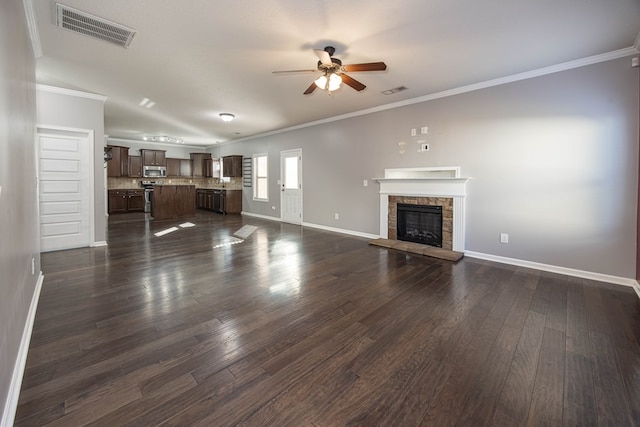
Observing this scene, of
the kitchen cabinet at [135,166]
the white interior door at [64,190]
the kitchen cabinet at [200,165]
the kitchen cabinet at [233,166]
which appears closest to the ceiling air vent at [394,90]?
the white interior door at [64,190]

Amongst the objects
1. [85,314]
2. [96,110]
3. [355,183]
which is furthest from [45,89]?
[355,183]

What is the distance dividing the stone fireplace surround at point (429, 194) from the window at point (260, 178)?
429cm

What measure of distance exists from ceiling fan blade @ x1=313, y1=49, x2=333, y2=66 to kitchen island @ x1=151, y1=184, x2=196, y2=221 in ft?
21.8

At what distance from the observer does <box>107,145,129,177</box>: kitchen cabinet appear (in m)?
9.10

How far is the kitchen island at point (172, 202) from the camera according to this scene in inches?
307

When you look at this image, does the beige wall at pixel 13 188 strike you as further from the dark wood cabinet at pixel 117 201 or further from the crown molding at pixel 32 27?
the dark wood cabinet at pixel 117 201

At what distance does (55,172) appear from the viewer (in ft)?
14.5

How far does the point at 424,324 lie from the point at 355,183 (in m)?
4.00

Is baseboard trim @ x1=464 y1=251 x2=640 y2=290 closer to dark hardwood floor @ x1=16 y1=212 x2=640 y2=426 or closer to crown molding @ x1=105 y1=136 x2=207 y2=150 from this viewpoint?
dark hardwood floor @ x1=16 y1=212 x2=640 y2=426

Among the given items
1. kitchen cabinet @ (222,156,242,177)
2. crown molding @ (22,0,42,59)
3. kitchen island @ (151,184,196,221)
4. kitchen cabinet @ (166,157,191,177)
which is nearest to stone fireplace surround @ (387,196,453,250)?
crown molding @ (22,0,42,59)

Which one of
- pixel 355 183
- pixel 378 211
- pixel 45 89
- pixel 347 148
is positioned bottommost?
pixel 378 211

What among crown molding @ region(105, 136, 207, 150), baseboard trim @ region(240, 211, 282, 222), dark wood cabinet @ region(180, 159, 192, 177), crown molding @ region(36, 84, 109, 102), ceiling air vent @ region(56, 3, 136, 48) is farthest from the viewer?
dark wood cabinet @ region(180, 159, 192, 177)

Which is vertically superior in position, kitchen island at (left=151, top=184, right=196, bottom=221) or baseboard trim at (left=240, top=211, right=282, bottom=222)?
kitchen island at (left=151, top=184, right=196, bottom=221)

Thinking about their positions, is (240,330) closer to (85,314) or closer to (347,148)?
(85,314)
